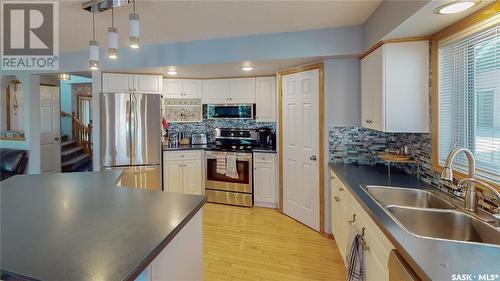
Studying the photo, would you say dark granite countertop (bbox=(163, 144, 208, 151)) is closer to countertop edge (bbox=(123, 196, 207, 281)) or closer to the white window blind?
countertop edge (bbox=(123, 196, 207, 281))

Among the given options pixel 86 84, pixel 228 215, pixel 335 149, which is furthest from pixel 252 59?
pixel 86 84

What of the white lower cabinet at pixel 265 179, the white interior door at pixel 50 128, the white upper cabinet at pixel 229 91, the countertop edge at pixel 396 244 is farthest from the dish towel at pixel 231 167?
the white interior door at pixel 50 128

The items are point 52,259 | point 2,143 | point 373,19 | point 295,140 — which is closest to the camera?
point 52,259

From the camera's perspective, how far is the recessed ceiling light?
1546 mm

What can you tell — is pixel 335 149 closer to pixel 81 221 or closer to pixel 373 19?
pixel 373 19

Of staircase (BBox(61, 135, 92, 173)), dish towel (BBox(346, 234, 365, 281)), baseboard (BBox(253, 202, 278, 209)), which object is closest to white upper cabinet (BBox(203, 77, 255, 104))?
baseboard (BBox(253, 202, 278, 209))

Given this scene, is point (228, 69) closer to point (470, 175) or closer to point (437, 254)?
point (470, 175)

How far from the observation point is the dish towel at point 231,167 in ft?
13.6

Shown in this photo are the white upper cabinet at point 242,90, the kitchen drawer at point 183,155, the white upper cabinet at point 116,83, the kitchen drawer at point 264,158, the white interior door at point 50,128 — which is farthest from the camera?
the white interior door at point 50,128

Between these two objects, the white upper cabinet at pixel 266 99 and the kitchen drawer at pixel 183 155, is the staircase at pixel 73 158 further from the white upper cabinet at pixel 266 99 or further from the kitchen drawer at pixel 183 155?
the white upper cabinet at pixel 266 99

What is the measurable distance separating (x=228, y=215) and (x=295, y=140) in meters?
1.47

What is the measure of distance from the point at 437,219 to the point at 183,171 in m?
3.52

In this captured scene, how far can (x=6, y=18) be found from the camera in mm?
2479

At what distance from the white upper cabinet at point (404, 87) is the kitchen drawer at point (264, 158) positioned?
6.31ft
